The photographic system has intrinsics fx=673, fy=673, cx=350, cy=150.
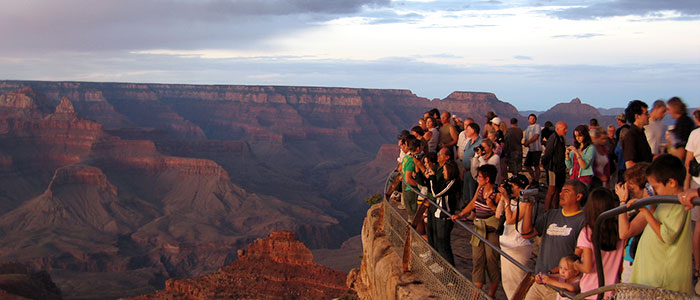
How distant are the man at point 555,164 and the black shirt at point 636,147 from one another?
201cm

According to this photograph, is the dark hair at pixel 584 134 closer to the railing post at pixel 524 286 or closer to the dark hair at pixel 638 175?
the dark hair at pixel 638 175

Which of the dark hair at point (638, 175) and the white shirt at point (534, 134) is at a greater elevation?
the dark hair at point (638, 175)

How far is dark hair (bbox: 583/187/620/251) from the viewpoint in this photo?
5789mm

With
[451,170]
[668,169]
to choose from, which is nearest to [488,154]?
[451,170]

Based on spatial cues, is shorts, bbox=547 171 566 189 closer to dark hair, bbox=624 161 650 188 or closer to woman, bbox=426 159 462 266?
Answer: woman, bbox=426 159 462 266

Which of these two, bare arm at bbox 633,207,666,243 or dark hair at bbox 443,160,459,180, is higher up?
bare arm at bbox 633,207,666,243

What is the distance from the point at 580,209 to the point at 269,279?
33907mm

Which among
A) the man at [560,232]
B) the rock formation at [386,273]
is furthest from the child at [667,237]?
the rock formation at [386,273]

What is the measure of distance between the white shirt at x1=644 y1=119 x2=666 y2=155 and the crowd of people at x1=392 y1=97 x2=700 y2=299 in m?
0.01

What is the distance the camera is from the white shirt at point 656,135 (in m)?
10.1

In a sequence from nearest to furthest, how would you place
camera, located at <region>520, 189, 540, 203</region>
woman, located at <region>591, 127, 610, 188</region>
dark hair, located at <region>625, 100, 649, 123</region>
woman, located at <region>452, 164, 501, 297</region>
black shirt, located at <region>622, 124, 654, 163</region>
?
1. camera, located at <region>520, 189, 540, 203</region>
2. woman, located at <region>452, 164, 501, 297</region>
3. black shirt, located at <region>622, 124, 654, 163</region>
4. dark hair, located at <region>625, 100, 649, 123</region>
5. woman, located at <region>591, 127, 610, 188</region>

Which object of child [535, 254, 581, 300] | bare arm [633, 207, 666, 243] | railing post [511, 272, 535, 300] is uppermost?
bare arm [633, 207, 666, 243]

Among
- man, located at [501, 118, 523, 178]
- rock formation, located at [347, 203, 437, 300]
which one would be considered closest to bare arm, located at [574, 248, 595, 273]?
rock formation, located at [347, 203, 437, 300]

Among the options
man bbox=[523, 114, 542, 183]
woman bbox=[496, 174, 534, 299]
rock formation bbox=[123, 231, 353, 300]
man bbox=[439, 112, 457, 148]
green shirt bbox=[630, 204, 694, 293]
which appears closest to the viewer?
green shirt bbox=[630, 204, 694, 293]
